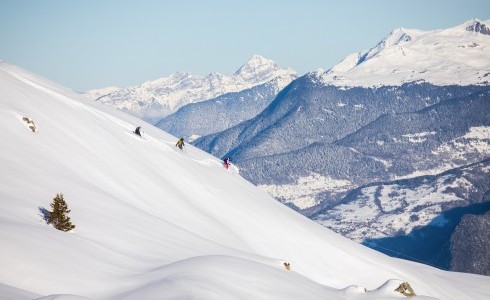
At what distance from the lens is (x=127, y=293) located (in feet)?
93.1

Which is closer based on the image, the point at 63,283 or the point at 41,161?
the point at 63,283

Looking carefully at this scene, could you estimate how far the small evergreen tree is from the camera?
Result: 35125 millimetres

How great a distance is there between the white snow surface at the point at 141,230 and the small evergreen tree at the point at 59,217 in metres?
0.63

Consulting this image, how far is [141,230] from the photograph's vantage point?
138 ft

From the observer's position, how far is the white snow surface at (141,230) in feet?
95.6

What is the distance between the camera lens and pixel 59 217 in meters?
35.2

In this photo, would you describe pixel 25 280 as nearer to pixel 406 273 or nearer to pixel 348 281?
pixel 348 281

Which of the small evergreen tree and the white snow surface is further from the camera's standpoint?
the small evergreen tree

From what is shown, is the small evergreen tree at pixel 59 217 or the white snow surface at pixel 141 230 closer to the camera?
the white snow surface at pixel 141 230

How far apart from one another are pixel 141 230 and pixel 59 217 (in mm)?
7829

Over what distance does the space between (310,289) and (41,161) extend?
24.4 meters

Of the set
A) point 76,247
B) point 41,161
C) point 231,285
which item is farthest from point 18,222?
point 41,161

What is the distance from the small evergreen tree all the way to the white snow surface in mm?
627

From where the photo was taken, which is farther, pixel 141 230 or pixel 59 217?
pixel 141 230
